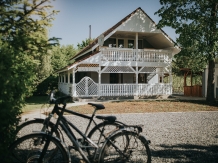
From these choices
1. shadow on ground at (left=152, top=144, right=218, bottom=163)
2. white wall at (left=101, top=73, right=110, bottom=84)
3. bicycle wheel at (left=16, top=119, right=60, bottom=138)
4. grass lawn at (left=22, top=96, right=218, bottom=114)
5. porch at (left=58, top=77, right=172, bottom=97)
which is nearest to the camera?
bicycle wheel at (left=16, top=119, right=60, bottom=138)

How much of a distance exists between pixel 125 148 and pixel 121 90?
15.6m

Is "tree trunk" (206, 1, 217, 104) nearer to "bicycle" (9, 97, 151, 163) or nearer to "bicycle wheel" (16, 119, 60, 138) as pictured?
"bicycle" (9, 97, 151, 163)

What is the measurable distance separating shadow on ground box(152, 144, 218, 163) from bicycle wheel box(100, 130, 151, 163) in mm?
910

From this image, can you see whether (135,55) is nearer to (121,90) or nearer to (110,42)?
(110,42)

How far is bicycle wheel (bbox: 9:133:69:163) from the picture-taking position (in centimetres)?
305

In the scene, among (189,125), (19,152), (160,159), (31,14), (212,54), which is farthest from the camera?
(212,54)

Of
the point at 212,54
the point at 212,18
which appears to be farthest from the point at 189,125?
the point at 212,18

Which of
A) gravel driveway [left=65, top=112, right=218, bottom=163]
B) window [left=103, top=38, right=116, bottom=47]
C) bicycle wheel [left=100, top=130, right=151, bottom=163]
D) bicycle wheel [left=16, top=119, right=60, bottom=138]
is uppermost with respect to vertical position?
window [left=103, top=38, right=116, bottom=47]

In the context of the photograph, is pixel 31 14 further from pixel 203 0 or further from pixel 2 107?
pixel 203 0

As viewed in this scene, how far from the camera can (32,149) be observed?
323cm

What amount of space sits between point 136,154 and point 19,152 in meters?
1.96

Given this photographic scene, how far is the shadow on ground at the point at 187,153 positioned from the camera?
4203mm

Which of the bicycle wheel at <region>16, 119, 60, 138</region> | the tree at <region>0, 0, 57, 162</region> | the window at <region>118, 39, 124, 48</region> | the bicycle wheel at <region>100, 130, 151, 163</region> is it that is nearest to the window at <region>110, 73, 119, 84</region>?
the window at <region>118, 39, 124, 48</region>

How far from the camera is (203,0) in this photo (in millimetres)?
16453
